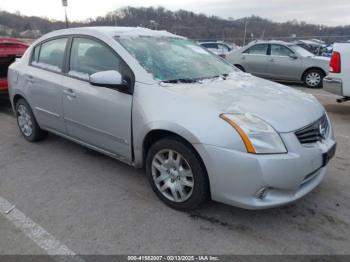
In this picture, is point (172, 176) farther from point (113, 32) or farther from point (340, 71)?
point (340, 71)

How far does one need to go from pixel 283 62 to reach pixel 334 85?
437cm

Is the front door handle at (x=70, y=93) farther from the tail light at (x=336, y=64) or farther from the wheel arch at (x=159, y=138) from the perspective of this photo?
the tail light at (x=336, y=64)

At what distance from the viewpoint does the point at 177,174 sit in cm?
301

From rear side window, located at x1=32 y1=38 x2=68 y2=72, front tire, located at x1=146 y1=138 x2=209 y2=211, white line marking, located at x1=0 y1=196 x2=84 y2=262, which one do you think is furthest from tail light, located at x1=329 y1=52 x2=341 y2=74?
white line marking, located at x1=0 y1=196 x2=84 y2=262

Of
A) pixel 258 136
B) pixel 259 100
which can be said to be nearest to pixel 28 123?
pixel 259 100

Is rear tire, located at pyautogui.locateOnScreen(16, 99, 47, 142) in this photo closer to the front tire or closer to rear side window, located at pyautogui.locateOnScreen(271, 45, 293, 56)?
the front tire

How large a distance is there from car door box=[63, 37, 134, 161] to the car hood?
576 millimetres

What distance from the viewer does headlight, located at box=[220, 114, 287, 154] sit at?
2539 mm

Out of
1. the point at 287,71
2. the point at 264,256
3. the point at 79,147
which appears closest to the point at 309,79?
the point at 287,71

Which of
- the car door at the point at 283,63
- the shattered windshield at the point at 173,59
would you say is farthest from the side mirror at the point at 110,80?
the car door at the point at 283,63

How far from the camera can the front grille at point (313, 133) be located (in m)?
2.72

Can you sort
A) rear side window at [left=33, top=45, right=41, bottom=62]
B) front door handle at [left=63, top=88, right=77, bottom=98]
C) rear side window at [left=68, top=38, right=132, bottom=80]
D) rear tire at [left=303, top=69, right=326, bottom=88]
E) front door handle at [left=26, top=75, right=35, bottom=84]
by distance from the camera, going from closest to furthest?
rear side window at [left=68, top=38, right=132, bottom=80]
front door handle at [left=63, top=88, right=77, bottom=98]
front door handle at [left=26, top=75, right=35, bottom=84]
rear side window at [left=33, top=45, right=41, bottom=62]
rear tire at [left=303, top=69, right=326, bottom=88]

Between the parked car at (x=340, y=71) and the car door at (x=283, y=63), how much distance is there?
4033 millimetres

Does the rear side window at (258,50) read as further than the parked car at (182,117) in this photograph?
Yes
